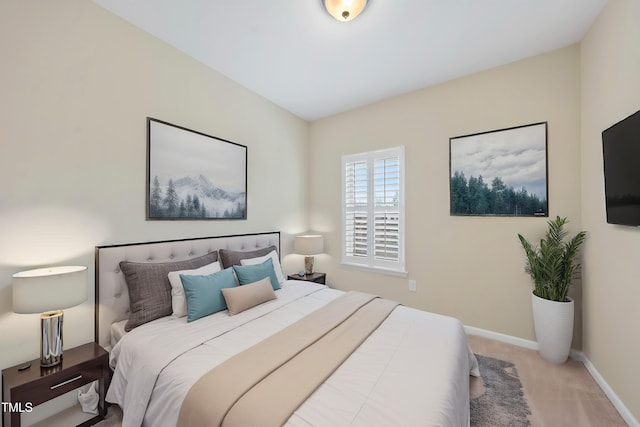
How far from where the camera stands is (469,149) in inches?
112

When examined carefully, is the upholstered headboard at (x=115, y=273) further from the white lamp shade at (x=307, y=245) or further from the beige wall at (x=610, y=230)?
the beige wall at (x=610, y=230)

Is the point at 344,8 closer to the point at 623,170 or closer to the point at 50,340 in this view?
the point at 623,170

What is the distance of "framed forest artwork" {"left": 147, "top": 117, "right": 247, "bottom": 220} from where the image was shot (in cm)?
229

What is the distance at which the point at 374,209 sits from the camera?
140 inches

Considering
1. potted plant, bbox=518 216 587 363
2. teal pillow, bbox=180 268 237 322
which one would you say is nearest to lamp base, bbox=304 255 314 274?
teal pillow, bbox=180 268 237 322

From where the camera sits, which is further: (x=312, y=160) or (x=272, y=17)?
(x=312, y=160)

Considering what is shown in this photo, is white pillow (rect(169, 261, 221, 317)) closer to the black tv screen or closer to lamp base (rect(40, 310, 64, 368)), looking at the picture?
lamp base (rect(40, 310, 64, 368))

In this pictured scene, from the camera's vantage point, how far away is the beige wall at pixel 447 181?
7.98 ft

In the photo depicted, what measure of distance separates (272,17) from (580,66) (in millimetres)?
2774

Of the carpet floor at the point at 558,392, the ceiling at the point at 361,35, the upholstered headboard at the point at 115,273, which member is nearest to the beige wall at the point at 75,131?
the upholstered headboard at the point at 115,273

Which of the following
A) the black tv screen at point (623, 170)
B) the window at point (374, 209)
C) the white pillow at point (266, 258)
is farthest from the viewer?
the window at point (374, 209)

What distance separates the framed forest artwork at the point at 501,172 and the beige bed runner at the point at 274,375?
6.07ft

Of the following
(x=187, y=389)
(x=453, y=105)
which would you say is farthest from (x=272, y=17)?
(x=187, y=389)

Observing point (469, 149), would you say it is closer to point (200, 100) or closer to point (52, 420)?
point (200, 100)
